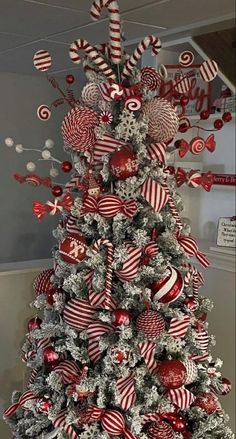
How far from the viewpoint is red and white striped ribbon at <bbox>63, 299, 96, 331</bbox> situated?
1273mm

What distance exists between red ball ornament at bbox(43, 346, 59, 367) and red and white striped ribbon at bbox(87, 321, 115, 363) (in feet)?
0.34

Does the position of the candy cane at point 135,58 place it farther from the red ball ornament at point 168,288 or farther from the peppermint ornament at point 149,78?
the red ball ornament at point 168,288

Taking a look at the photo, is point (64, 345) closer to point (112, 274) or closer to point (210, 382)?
point (112, 274)

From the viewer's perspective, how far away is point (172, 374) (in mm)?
1235

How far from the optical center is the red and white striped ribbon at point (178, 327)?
4.21 feet

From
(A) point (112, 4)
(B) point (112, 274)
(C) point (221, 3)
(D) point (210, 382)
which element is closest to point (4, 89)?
(C) point (221, 3)

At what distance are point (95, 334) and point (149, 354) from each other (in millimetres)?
142

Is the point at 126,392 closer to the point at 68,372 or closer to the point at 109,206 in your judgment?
the point at 68,372

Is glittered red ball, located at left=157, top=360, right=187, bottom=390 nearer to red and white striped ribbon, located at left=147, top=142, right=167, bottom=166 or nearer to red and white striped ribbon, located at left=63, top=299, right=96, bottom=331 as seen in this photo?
red and white striped ribbon, located at left=63, top=299, right=96, bottom=331

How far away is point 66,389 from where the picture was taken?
4.21 ft

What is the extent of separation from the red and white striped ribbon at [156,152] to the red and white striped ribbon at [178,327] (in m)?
0.41

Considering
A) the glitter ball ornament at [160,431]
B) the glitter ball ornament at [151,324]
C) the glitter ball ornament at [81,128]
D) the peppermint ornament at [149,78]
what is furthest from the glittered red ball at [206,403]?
the peppermint ornament at [149,78]

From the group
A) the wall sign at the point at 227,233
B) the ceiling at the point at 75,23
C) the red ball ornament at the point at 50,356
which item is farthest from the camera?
the wall sign at the point at 227,233

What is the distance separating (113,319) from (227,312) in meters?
1.12
